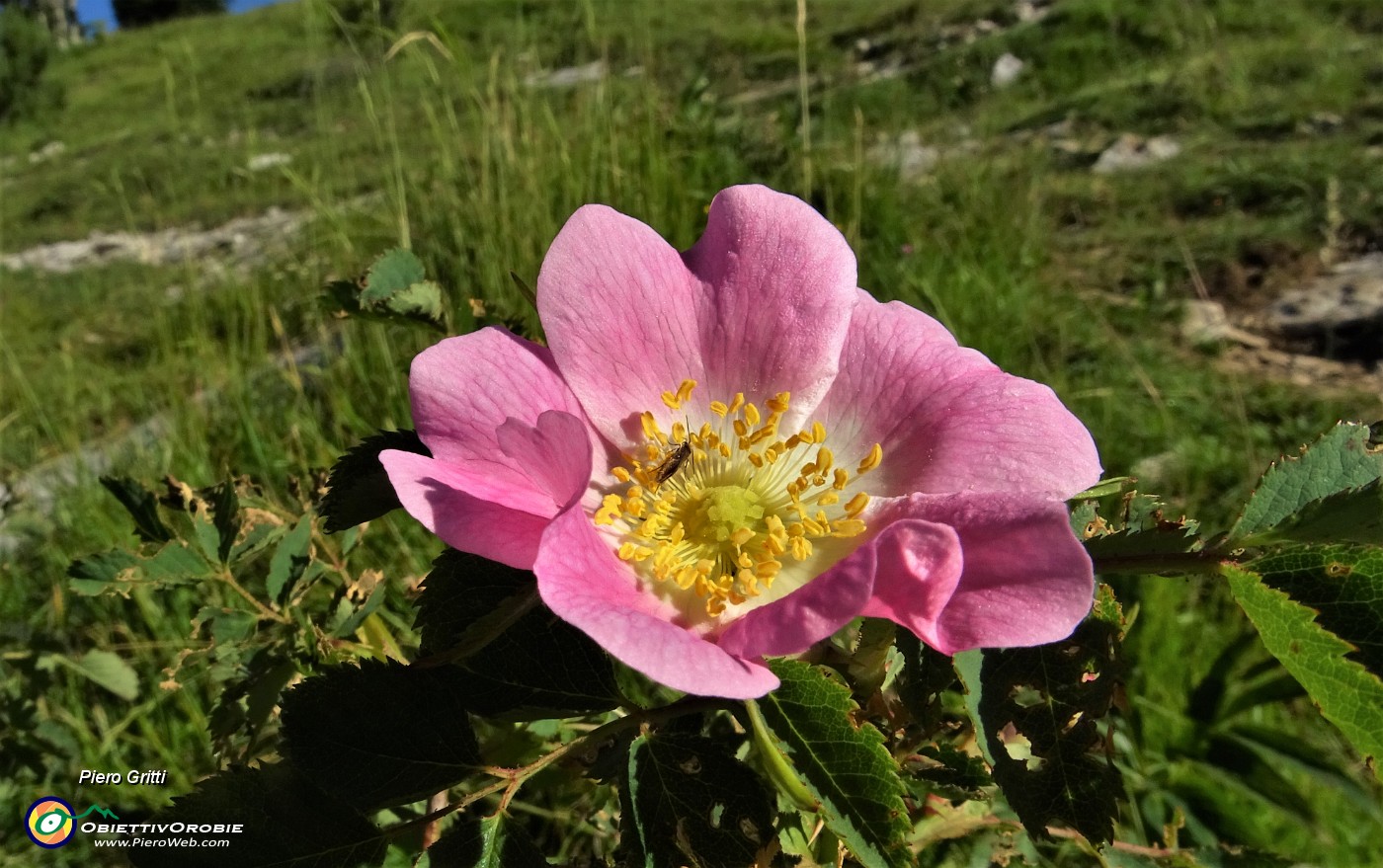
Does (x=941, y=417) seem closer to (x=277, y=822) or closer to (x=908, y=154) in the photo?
(x=277, y=822)

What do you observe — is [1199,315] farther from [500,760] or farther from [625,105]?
[500,760]

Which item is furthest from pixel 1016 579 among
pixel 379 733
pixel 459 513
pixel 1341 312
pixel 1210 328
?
pixel 1341 312

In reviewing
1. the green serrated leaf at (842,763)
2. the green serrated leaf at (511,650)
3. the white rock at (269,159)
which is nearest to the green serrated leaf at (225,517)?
the green serrated leaf at (511,650)

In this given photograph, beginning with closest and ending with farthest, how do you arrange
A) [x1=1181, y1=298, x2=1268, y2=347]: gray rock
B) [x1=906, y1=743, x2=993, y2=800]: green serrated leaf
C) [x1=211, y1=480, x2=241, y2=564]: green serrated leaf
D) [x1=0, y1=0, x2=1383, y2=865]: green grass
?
[x1=906, y1=743, x2=993, y2=800]: green serrated leaf
[x1=211, y1=480, x2=241, y2=564]: green serrated leaf
[x1=0, y1=0, x2=1383, y2=865]: green grass
[x1=1181, y1=298, x2=1268, y2=347]: gray rock

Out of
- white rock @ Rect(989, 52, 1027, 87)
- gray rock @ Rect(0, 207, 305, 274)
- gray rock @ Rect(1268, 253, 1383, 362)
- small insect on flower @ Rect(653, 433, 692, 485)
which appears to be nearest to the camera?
small insect on flower @ Rect(653, 433, 692, 485)

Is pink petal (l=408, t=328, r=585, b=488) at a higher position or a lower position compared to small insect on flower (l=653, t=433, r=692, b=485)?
higher

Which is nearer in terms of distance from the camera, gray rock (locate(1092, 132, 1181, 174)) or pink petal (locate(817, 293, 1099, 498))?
pink petal (locate(817, 293, 1099, 498))

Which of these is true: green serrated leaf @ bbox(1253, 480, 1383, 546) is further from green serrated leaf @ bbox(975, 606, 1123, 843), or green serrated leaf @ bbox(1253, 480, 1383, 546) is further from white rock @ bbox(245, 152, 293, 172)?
white rock @ bbox(245, 152, 293, 172)

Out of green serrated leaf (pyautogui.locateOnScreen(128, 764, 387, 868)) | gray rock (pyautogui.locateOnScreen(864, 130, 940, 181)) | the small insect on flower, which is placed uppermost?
the small insect on flower

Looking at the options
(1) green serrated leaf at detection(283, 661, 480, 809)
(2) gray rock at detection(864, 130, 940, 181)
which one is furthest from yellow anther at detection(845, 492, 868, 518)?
(2) gray rock at detection(864, 130, 940, 181)

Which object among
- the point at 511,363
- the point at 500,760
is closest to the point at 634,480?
the point at 511,363
